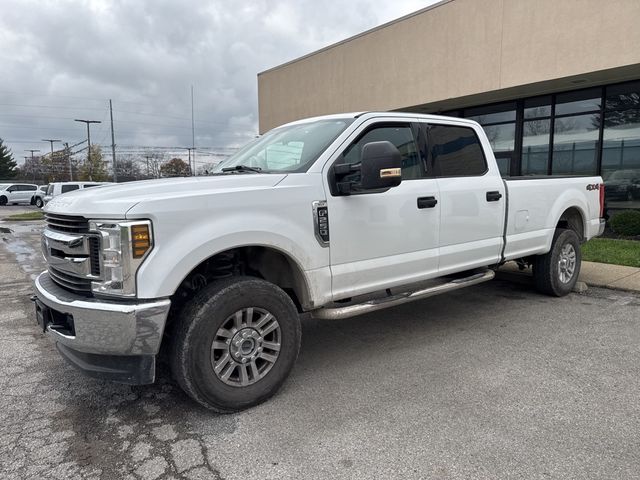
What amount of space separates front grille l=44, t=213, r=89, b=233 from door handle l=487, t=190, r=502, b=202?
12.2ft

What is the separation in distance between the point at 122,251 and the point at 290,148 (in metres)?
1.85

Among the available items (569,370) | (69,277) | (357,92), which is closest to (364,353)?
(569,370)

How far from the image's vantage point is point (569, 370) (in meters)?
3.93

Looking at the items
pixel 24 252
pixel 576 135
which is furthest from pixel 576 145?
pixel 24 252

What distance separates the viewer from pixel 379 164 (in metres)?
3.43

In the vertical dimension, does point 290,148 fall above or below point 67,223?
above

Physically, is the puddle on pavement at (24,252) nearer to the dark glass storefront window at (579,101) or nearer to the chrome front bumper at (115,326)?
the chrome front bumper at (115,326)

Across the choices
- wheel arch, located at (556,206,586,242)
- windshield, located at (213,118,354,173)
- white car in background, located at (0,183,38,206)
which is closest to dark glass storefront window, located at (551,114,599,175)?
wheel arch, located at (556,206,586,242)

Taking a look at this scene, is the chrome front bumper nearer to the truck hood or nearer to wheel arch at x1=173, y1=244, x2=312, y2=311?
wheel arch at x1=173, y1=244, x2=312, y2=311

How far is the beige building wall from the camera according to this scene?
1030 cm

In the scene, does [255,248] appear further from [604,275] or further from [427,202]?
[604,275]

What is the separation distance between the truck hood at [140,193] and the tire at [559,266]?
13.2ft

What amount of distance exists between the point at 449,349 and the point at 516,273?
10.5 ft

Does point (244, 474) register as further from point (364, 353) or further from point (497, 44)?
point (497, 44)
